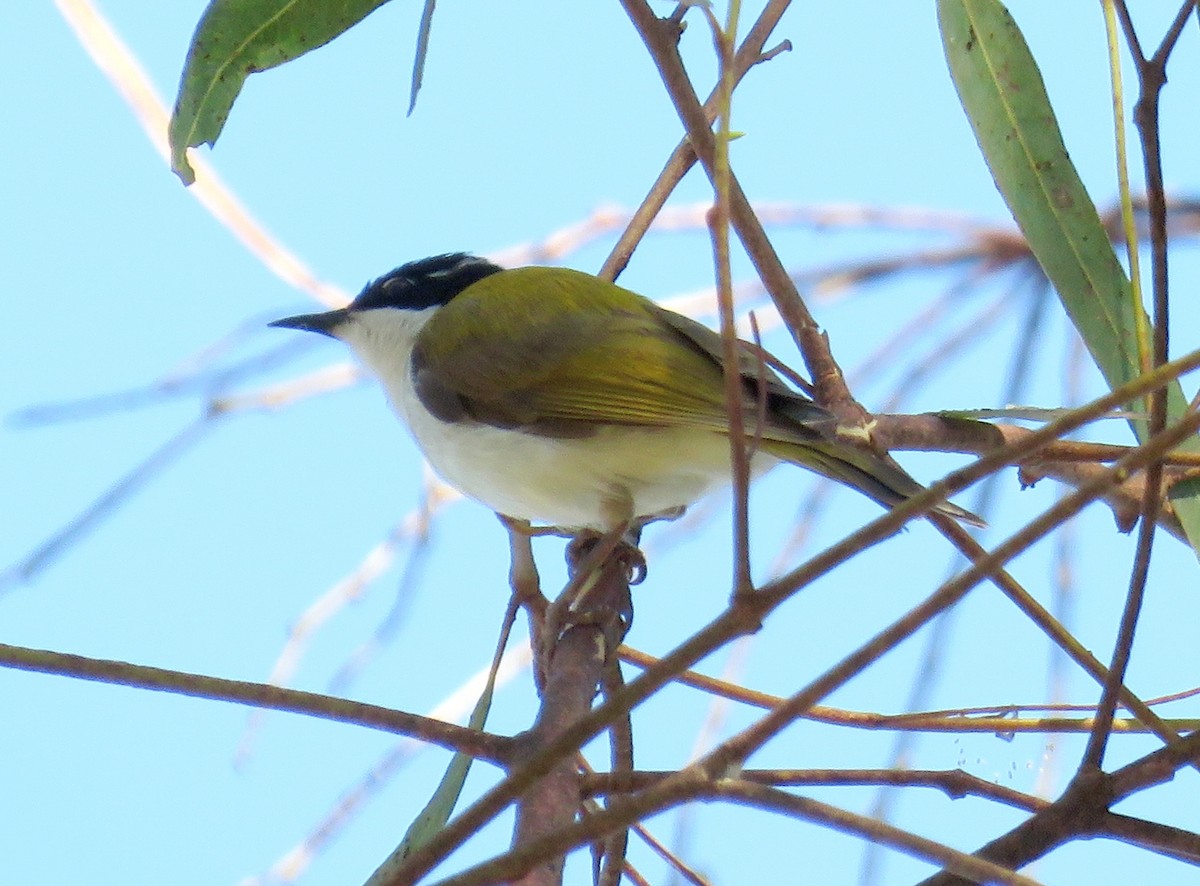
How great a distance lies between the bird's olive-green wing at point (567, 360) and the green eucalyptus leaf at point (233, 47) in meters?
0.99

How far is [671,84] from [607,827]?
938 mm

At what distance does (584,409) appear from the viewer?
300cm

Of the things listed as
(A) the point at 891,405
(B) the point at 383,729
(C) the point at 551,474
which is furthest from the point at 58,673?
(A) the point at 891,405

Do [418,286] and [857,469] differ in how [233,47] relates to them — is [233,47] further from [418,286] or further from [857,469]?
[418,286]

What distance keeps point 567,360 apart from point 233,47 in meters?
1.12

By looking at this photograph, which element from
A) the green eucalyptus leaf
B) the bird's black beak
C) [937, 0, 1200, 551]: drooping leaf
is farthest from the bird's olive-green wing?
the green eucalyptus leaf

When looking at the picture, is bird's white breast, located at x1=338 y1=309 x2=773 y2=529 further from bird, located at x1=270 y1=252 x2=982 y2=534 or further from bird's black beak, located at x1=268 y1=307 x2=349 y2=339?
bird's black beak, located at x1=268 y1=307 x2=349 y2=339

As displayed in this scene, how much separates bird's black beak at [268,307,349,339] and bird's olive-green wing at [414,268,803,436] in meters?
0.33

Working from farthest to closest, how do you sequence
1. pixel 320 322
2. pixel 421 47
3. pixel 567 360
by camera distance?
pixel 320 322 < pixel 567 360 < pixel 421 47

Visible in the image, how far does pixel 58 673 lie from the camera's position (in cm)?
124

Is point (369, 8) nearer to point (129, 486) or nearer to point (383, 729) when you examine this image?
point (129, 486)

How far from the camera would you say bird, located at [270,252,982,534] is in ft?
9.21

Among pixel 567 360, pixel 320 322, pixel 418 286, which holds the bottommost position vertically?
pixel 567 360

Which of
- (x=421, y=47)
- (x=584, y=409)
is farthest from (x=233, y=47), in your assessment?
(x=584, y=409)
